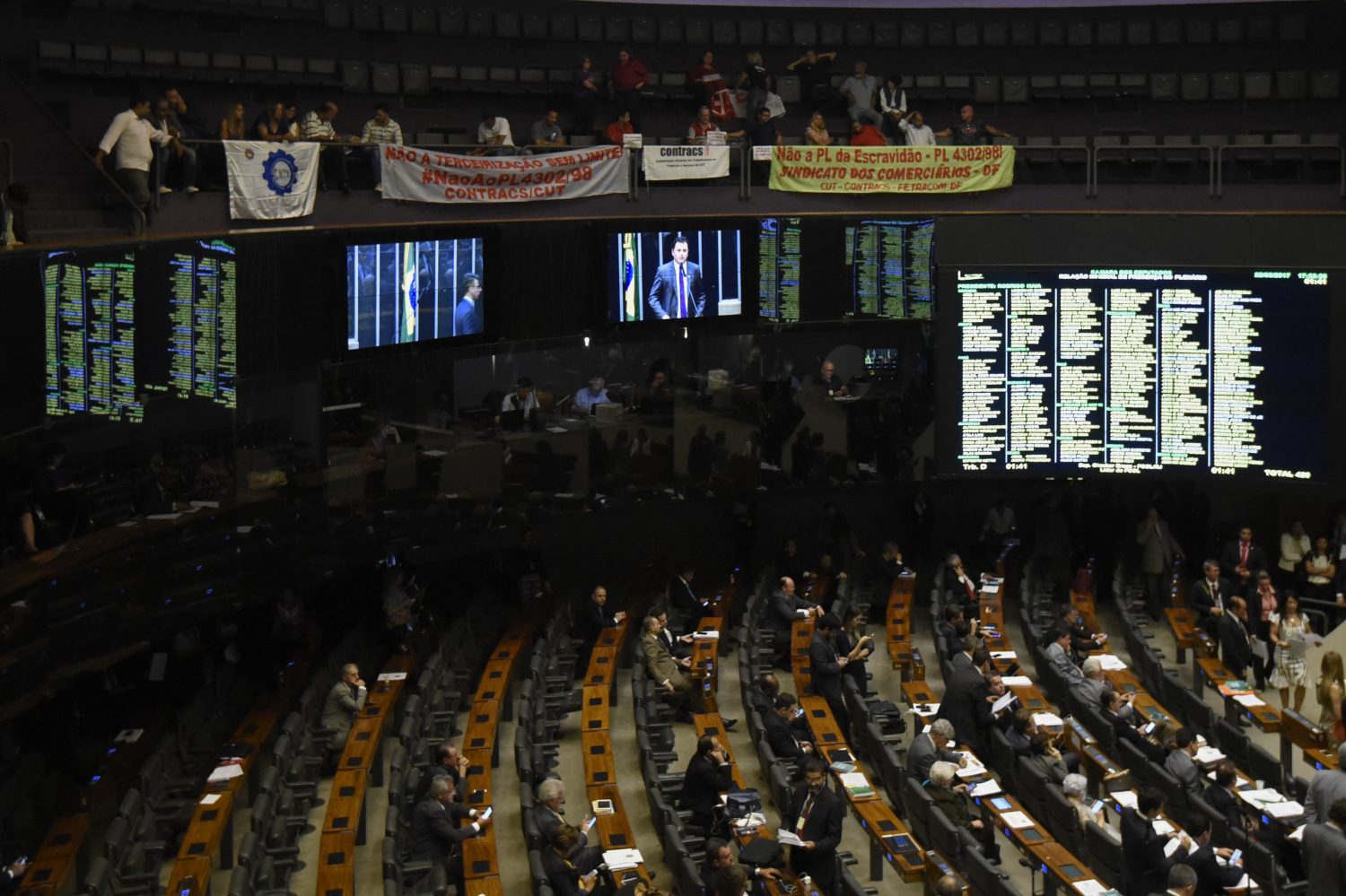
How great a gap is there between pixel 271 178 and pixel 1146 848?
28.3 ft

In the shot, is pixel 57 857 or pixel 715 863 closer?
pixel 715 863

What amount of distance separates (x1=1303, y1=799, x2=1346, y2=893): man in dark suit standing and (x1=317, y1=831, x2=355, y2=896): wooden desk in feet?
17.8

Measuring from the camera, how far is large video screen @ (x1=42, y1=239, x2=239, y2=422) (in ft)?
37.8

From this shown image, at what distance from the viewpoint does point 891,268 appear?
17.7m

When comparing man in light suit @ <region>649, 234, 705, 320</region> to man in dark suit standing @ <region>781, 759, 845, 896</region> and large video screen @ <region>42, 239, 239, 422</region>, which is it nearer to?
large video screen @ <region>42, 239, 239, 422</region>

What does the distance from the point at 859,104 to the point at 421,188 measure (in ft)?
17.7

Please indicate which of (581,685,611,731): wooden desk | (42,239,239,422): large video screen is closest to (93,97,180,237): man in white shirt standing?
(42,239,239,422): large video screen

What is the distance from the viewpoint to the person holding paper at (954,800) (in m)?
11.2

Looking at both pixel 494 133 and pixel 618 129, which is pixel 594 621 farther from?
pixel 618 129

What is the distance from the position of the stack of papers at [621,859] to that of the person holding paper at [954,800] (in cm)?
204

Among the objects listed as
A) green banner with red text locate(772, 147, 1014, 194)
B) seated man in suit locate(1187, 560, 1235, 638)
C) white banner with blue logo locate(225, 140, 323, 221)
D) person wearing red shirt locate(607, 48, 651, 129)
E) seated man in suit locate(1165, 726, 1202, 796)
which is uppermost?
person wearing red shirt locate(607, 48, 651, 129)

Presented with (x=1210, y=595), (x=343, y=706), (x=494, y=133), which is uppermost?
(x=494, y=133)

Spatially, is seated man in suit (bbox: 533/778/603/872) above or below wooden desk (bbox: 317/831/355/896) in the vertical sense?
above

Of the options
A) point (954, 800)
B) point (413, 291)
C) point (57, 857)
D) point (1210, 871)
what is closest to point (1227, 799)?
point (1210, 871)
